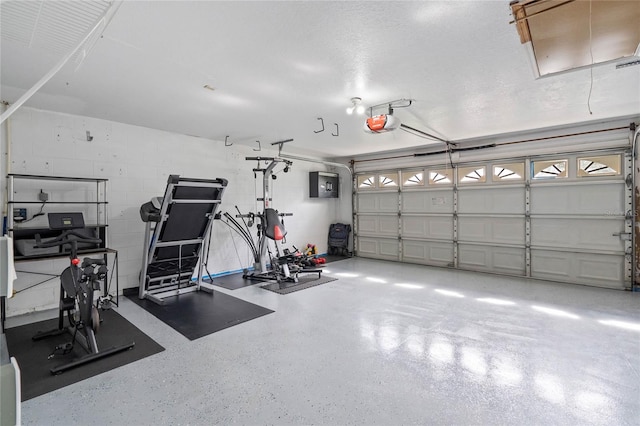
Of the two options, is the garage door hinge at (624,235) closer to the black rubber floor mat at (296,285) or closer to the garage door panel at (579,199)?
the garage door panel at (579,199)

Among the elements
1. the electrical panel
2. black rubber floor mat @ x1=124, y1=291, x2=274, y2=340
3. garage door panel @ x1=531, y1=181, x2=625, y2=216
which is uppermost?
the electrical panel

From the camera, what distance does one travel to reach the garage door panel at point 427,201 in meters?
6.55

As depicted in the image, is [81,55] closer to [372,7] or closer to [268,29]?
[268,29]

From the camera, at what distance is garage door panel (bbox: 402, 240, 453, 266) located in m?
6.58

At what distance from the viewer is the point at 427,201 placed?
6.84 m

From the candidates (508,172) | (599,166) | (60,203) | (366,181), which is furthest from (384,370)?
(366,181)

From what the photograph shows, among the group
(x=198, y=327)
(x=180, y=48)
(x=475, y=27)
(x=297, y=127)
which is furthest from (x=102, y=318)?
(x=475, y=27)

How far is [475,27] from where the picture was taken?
2139 millimetres

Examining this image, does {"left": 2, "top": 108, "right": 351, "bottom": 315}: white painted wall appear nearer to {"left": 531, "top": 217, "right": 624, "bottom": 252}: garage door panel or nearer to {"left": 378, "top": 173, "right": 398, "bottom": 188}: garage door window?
{"left": 378, "top": 173, "right": 398, "bottom": 188}: garage door window

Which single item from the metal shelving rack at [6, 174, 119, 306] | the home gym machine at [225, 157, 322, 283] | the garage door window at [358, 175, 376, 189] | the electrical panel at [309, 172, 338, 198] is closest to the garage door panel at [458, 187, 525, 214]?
the garage door window at [358, 175, 376, 189]

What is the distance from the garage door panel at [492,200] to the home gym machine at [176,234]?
15.7 ft

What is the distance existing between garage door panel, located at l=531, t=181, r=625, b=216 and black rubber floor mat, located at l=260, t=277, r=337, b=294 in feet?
12.9

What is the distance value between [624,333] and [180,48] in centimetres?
504

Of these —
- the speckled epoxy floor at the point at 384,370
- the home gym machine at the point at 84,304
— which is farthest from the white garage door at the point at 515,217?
the home gym machine at the point at 84,304
